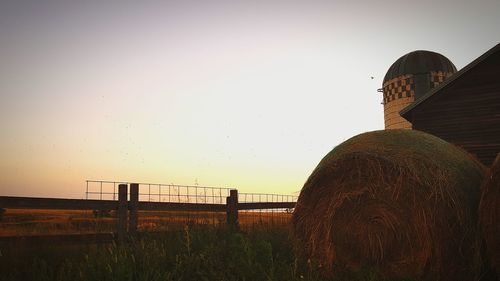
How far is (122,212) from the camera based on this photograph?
7559mm

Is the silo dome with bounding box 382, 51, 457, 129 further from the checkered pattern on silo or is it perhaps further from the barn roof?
the barn roof

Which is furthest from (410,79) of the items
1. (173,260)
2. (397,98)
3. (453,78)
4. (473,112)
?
(173,260)

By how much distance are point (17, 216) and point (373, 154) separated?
993cm

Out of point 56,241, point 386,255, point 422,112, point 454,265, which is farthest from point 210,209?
point 422,112

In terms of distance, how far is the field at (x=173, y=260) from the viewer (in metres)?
4.65

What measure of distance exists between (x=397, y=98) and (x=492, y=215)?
61.7 feet

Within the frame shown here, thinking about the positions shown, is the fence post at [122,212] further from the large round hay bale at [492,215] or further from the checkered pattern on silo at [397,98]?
the checkered pattern on silo at [397,98]

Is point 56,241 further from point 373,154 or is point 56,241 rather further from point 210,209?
point 373,154

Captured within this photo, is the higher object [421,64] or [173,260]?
[421,64]

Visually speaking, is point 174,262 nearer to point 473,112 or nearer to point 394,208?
point 394,208

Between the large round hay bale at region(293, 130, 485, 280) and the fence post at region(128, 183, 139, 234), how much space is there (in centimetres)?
304

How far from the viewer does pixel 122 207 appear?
7.57 metres

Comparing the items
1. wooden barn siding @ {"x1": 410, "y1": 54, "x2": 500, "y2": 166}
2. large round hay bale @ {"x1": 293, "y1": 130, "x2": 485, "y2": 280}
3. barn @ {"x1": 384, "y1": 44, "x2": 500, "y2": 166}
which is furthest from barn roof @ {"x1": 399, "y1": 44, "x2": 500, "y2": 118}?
large round hay bale @ {"x1": 293, "y1": 130, "x2": 485, "y2": 280}

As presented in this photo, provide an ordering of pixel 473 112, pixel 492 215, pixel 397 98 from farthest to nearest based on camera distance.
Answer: pixel 397 98 → pixel 473 112 → pixel 492 215
